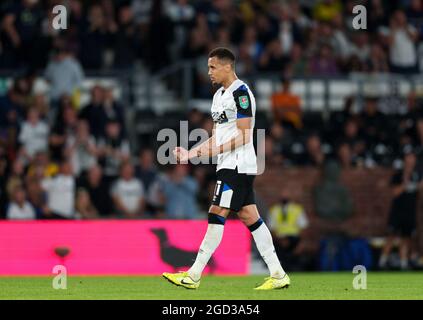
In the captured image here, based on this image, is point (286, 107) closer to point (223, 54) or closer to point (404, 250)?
point (404, 250)

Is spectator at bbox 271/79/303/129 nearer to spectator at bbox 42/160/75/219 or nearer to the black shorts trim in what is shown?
spectator at bbox 42/160/75/219

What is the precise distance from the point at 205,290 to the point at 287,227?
8.48 meters

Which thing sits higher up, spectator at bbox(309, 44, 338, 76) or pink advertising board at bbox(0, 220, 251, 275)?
spectator at bbox(309, 44, 338, 76)

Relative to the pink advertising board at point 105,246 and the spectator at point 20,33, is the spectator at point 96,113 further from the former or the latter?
the pink advertising board at point 105,246

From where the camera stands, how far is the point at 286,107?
23.8 meters

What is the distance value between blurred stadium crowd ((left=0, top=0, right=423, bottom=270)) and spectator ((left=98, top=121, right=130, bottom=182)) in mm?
23

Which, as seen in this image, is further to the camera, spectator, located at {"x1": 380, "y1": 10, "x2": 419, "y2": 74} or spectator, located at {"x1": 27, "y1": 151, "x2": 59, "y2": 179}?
spectator, located at {"x1": 380, "y1": 10, "x2": 419, "y2": 74}

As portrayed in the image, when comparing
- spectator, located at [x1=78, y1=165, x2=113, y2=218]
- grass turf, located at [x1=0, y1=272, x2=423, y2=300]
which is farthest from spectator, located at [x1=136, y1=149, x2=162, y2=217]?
grass turf, located at [x1=0, y1=272, x2=423, y2=300]

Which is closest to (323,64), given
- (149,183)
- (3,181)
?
(149,183)

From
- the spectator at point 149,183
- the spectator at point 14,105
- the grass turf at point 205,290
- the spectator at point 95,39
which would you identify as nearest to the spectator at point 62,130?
the spectator at point 14,105

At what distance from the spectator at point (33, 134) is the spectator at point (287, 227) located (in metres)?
4.13

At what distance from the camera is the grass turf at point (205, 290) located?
12516 mm

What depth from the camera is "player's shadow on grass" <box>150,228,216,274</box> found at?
56.6ft

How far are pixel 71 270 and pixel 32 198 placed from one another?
2.63m
